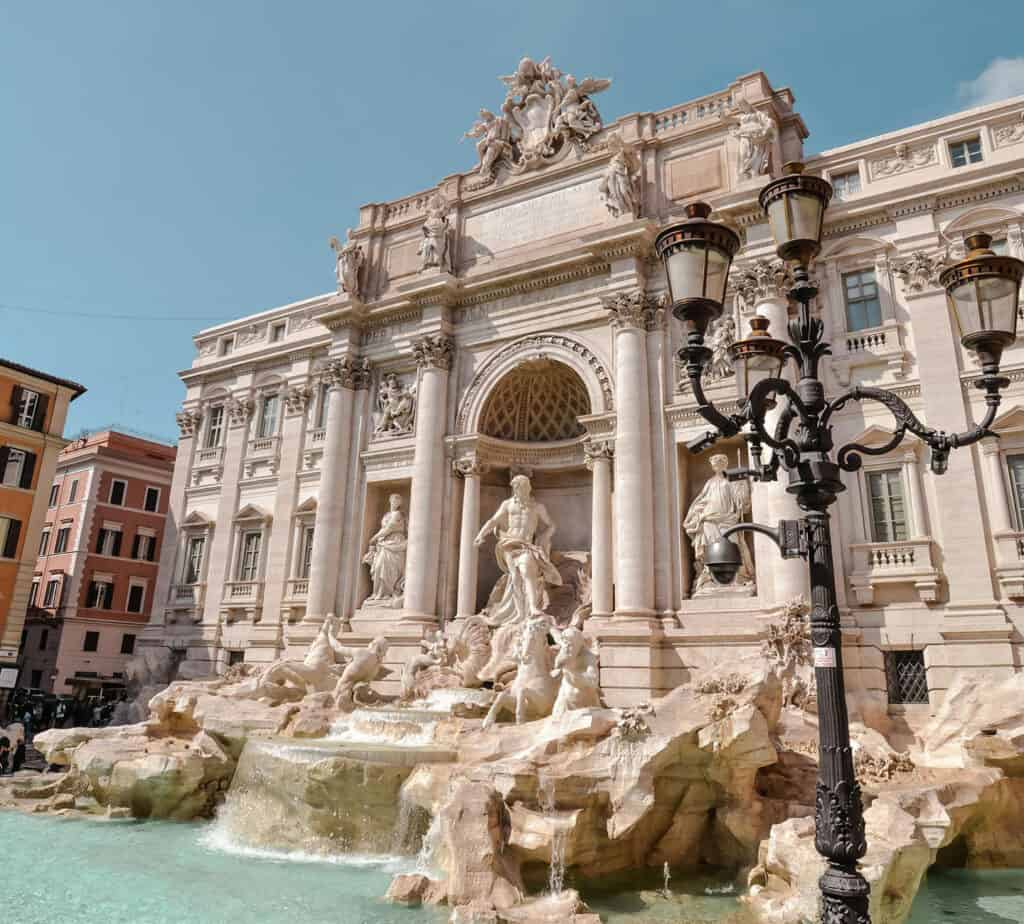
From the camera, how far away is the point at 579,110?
2139 centimetres

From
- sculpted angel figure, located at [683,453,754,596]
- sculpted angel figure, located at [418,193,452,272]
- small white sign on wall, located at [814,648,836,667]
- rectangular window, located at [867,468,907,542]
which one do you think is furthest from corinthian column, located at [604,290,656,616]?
small white sign on wall, located at [814,648,836,667]

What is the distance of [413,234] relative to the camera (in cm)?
2361

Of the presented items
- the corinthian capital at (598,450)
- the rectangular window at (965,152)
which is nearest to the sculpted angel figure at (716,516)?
the corinthian capital at (598,450)

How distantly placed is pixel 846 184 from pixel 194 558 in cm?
2109

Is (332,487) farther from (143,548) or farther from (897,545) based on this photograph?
(143,548)

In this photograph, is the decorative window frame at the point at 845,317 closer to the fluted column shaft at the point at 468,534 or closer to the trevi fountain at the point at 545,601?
the trevi fountain at the point at 545,601

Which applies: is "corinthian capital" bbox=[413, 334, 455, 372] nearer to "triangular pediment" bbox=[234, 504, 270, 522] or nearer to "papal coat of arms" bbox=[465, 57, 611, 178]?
"papal coat of arms" bbox=[465, 57, 611, 178]

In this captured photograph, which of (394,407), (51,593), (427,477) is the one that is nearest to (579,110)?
(394,407)

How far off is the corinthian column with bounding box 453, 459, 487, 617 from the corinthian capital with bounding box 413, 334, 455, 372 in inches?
109

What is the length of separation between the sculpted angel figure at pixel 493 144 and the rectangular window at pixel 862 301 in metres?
10.2

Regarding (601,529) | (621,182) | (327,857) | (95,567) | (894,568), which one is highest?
(621,182)

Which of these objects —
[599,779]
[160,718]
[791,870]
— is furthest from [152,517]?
[791,870]

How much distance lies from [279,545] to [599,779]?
15134 mm

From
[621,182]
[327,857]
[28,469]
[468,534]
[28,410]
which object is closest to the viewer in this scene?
[327,857]
